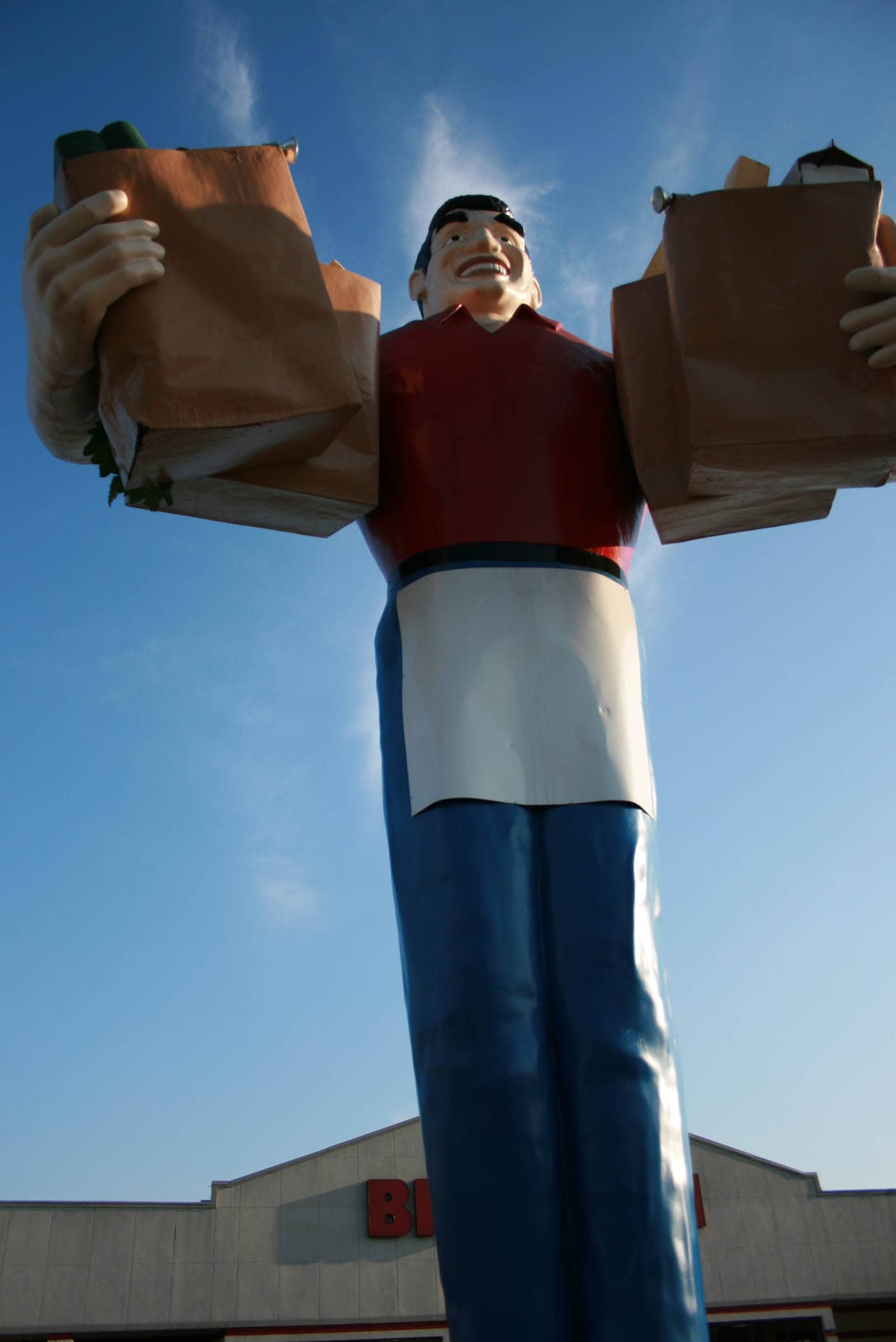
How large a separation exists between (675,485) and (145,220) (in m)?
1.75

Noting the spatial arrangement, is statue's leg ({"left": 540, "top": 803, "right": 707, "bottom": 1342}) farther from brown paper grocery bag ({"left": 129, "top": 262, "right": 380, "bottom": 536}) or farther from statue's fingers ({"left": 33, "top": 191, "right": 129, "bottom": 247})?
statue's fingers ({"left": 33, "top": 191, "right": 129, "bottom": 247})

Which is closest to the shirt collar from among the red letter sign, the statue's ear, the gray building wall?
the statue's ear

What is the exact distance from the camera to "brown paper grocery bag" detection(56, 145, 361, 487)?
3215 millimetres

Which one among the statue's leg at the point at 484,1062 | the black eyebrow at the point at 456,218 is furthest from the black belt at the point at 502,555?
the black eyebrow at the point at 456,218

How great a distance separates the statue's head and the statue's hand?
1.36 m

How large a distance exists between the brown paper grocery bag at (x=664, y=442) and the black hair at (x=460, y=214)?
1.01 m

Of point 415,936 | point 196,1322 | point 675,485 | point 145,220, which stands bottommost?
point 196,1322

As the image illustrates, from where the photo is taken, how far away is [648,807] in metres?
3.64

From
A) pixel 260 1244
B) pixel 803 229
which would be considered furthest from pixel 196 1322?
pixel 803 229

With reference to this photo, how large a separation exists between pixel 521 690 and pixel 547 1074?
3.61ft

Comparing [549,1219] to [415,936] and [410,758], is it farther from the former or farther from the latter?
[410,758]

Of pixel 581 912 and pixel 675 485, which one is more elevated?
pixel 675 485

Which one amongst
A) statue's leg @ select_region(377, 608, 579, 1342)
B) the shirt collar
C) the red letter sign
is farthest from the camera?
the red letter sign

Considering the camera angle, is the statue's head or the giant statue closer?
the giant statue
